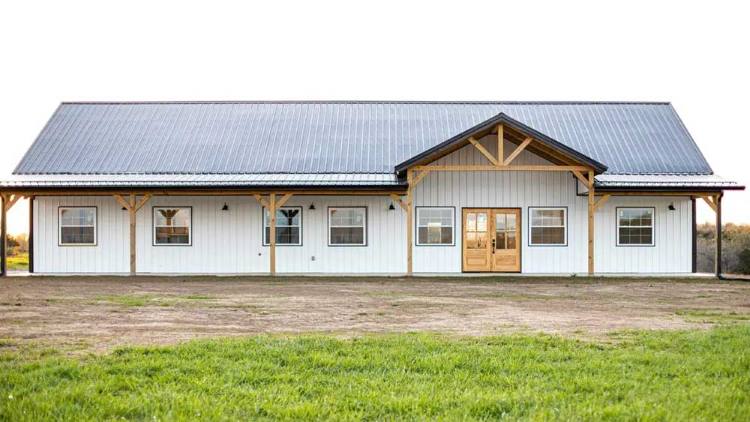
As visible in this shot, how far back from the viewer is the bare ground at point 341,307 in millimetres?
10125

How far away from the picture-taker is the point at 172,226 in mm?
23094

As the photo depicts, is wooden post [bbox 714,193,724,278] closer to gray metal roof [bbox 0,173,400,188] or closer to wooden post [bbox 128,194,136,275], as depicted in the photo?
gray metal roof [bbox 0,173,400,188]

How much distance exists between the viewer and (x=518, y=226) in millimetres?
23000

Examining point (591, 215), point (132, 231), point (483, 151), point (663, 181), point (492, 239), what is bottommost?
point (492, 239)

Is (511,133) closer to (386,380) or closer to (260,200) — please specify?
(260,200)

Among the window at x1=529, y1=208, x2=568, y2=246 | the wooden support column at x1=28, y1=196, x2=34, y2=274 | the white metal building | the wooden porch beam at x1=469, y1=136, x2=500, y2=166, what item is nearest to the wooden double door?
the white metal building

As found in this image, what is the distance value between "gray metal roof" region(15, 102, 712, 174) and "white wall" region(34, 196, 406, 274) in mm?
1136

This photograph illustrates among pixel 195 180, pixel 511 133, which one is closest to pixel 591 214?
pixel 511 133

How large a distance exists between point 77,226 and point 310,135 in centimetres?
781

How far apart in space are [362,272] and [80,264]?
8518mm

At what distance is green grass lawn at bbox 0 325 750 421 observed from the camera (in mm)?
5824

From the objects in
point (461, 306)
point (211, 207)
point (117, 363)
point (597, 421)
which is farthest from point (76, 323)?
point (211, 207)

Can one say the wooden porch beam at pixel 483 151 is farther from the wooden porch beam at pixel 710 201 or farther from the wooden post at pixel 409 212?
the wooden porch beam at pixel 710 201

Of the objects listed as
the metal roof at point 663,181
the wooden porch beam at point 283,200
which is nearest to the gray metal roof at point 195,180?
the wooden porch beam at point 283,200
